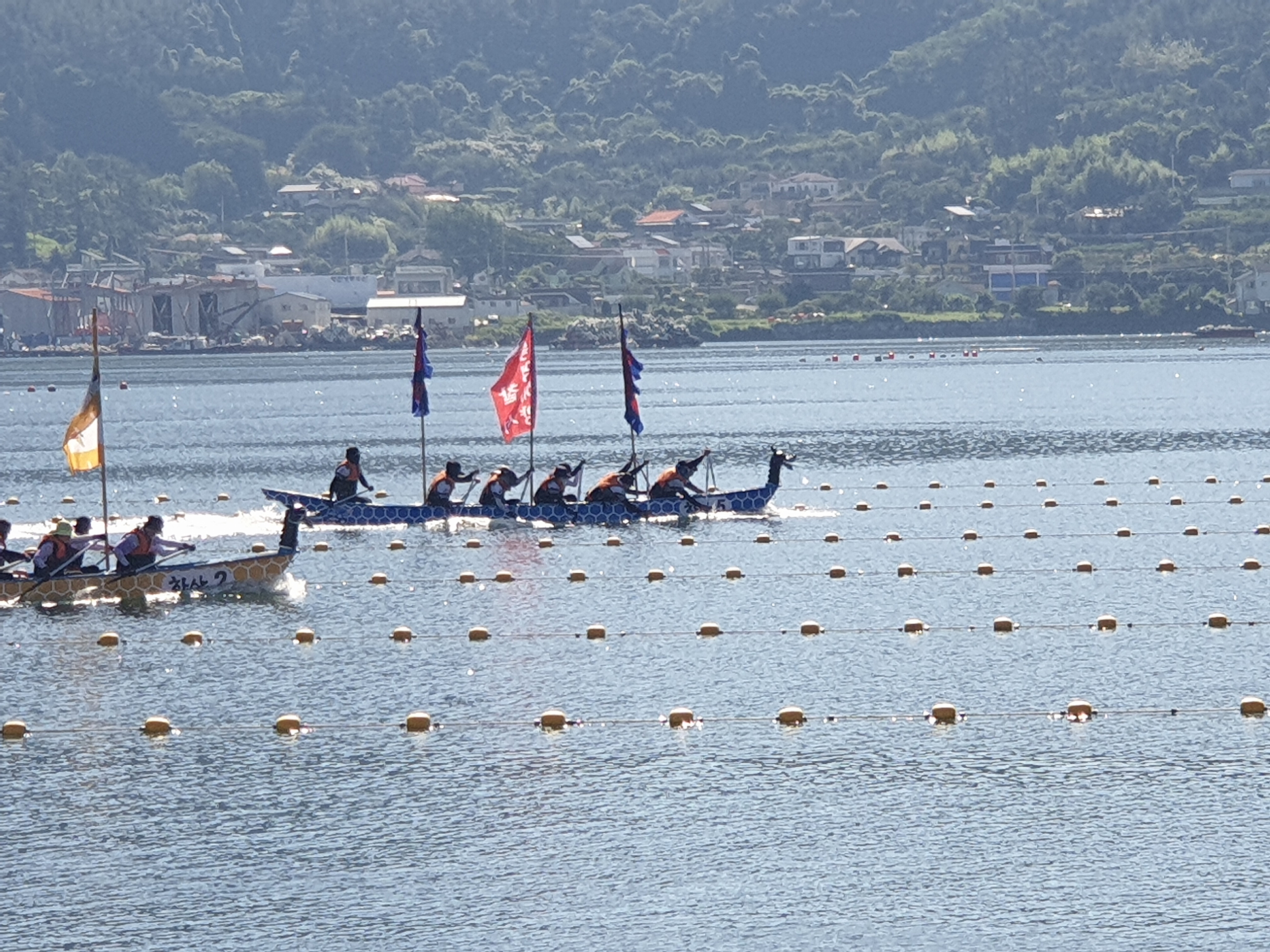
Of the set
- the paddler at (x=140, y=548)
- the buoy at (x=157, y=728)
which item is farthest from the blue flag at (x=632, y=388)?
the buoy at (x=157, y=728)

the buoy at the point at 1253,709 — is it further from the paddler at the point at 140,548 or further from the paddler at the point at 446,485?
the paddler at the point at 446,485

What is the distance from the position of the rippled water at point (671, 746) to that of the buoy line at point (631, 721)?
0.51 feet

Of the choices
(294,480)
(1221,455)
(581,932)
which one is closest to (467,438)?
(294,480)

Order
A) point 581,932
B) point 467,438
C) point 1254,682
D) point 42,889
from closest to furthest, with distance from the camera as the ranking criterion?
point 581,932 < point 42,889 < point 1254,682 < point 467,438

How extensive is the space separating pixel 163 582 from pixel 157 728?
12.7 meters

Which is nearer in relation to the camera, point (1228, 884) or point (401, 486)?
point (1228, 884)

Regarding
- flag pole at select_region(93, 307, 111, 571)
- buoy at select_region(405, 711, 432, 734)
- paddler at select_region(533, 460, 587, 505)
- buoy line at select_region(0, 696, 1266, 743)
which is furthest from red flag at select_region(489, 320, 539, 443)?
buoy at select_region(405, 711, 432, 734)

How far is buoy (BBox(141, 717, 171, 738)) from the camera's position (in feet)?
114

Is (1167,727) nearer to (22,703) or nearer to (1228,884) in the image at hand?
(1228,884)

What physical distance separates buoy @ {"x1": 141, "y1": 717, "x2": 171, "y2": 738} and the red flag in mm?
26115

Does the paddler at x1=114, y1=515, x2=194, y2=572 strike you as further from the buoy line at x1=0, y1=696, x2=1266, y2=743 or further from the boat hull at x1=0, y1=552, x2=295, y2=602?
the buoy line at x1=0, y1=696, x2=1266, y2=743

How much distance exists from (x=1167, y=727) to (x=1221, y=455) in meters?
52.0

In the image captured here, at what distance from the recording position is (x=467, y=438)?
346ft

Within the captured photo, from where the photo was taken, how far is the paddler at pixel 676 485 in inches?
2391
